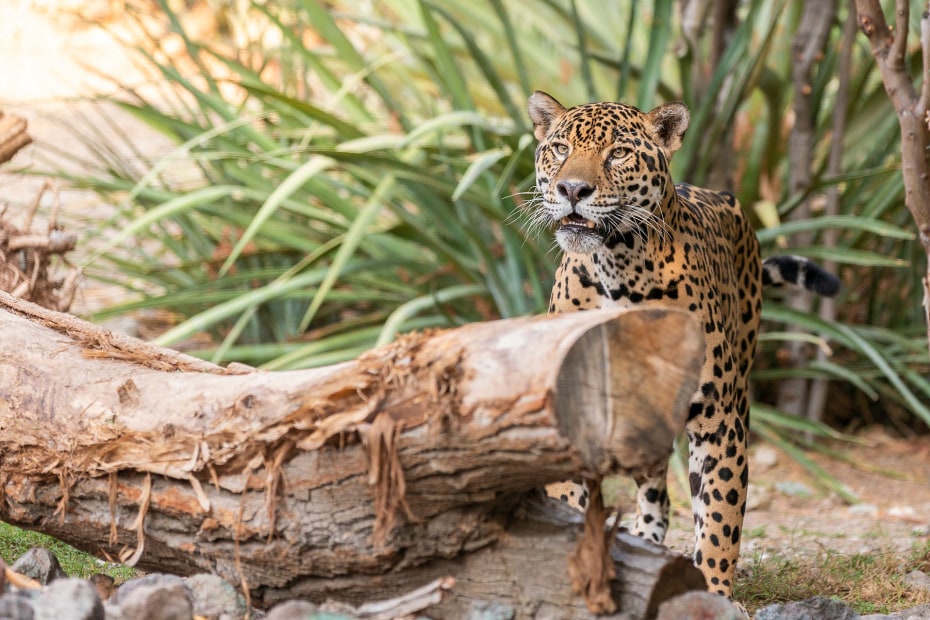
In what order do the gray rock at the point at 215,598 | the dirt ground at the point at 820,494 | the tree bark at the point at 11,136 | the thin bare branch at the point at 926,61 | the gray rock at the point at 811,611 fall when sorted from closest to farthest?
the gray rock at the point at 215,598, the gray rock at the point at 811,611, the thin bare branch at the point at 926,61, the dirt ground at the point at 820,494, the tree bark at the point at 11,136

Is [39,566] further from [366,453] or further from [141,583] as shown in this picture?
[366,453]

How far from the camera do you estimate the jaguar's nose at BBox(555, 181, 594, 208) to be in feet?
10.9

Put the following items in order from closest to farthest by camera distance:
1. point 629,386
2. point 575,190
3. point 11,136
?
point 629,386, point 575,190, point 11,136

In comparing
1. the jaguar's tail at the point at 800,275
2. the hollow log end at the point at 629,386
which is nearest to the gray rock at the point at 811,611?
the hollow log end at the point at 629,386

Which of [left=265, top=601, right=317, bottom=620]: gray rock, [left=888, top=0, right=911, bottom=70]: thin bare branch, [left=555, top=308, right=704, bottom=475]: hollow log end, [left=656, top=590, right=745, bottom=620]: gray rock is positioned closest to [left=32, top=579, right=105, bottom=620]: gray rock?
[left=265, top=601, right=317, bottom=620]: gray rock

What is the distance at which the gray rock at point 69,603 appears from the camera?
2275mm

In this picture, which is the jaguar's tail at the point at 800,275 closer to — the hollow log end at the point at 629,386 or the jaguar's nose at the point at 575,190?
the jaguar's nose at the point at 575,190

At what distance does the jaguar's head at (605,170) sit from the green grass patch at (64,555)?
163 cm

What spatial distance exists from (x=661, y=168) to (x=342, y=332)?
11.8ft

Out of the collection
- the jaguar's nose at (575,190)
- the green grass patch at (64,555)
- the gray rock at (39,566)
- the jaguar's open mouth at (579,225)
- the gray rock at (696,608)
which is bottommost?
the green grass patch at (64,555)

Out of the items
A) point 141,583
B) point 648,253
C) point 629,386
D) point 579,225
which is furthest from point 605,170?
point 141,583

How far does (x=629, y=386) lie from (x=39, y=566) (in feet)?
5.37

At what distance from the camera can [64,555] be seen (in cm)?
349

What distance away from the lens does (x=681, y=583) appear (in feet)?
8.36
